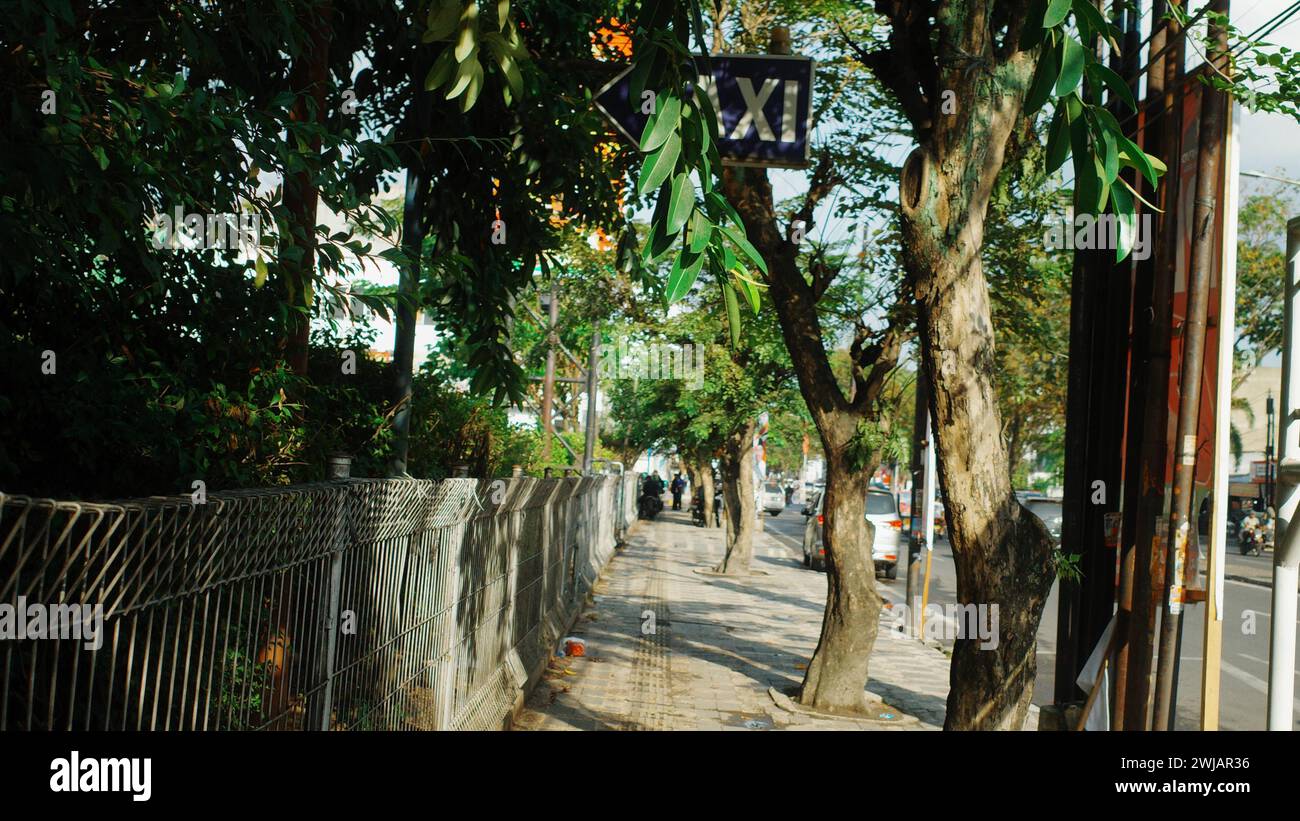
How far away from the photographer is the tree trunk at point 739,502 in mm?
23312

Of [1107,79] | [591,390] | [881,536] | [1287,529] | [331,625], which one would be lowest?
[881,536]

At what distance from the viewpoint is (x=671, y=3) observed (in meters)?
3.51

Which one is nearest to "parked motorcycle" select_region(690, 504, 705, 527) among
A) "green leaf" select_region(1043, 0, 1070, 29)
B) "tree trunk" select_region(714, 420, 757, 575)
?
"tree trunk" select_region(714, 420, 757, 575)

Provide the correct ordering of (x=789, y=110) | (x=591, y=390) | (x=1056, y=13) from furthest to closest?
(x=591, y=390), (x=789, y=110), (x=1056, y=13)

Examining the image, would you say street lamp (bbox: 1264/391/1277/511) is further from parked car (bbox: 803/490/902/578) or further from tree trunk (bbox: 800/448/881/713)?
tree trunk (bbox: 800/448/881/713)

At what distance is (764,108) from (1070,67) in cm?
386

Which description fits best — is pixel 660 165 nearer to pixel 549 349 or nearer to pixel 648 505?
pixel 549 349

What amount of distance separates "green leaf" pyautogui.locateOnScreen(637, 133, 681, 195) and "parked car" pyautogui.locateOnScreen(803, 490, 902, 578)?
71.6 ft

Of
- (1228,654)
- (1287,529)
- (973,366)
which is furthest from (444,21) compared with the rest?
(1228,654)

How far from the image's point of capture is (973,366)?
5.88 m

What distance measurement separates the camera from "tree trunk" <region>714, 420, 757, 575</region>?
23312mm
